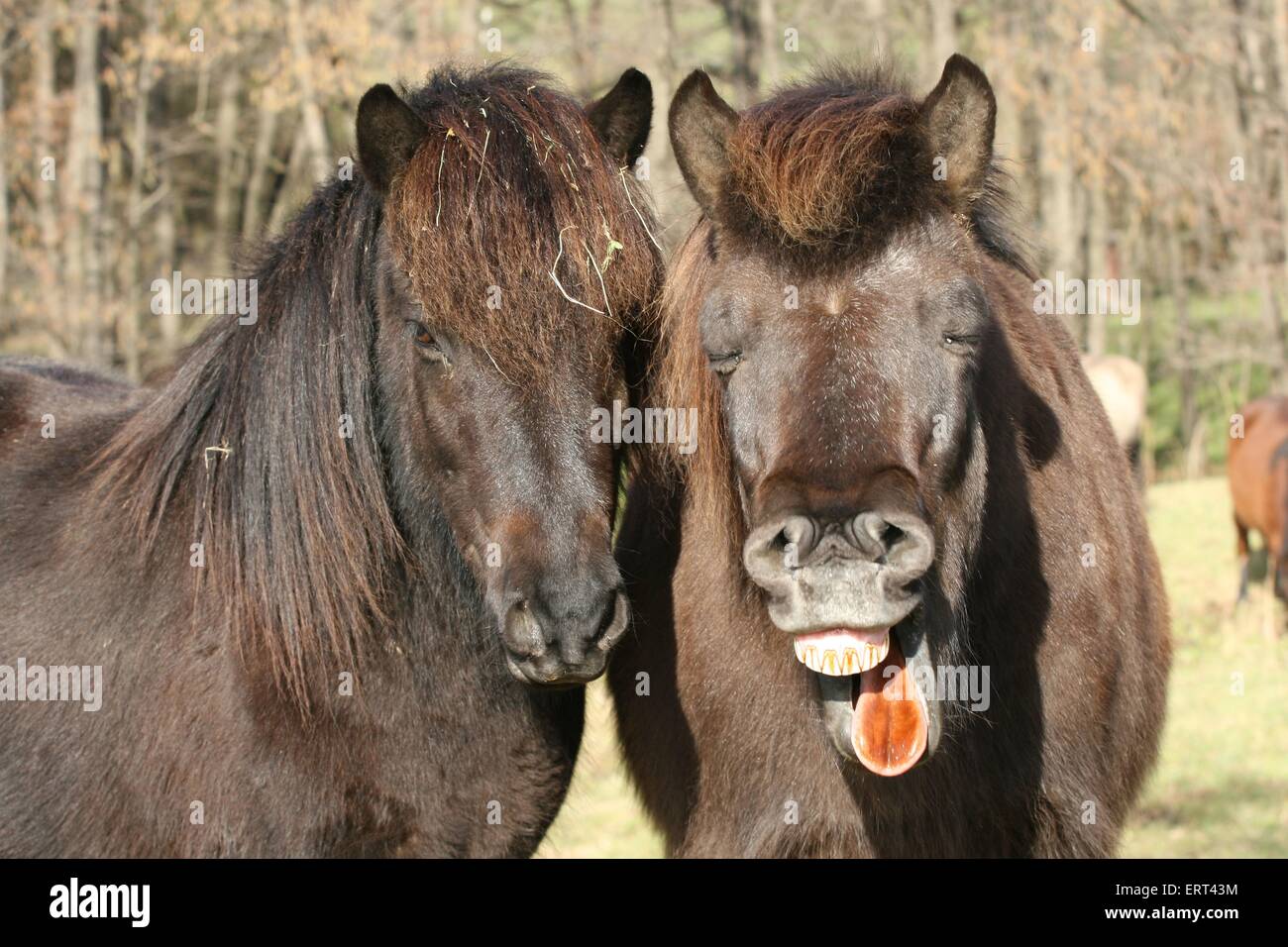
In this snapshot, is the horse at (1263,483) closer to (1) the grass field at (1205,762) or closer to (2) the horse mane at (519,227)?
(1) the grass field at (1205,762)

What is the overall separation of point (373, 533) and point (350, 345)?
536 millimetres

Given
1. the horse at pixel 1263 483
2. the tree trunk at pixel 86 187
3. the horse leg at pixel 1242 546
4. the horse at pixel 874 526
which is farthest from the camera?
the tree trunk at pixel 86 187

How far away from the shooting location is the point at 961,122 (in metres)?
3.26

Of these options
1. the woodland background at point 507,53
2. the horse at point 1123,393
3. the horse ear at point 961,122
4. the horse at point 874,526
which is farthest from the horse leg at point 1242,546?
the horse ear at point 961,122

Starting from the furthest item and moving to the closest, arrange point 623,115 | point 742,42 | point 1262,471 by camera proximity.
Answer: point 742,42 → point 1262,471 → point 623,115

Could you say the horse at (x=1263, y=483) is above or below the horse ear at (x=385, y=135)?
below

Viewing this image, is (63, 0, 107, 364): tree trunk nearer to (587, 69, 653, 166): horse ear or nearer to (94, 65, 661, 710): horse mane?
(94, 65, 661, 710): horse mane

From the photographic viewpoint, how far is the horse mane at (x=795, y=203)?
3.11 metres

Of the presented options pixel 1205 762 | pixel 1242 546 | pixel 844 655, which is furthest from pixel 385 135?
pixel 1242 546

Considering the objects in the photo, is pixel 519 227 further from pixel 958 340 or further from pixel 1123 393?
pixel 1123 393

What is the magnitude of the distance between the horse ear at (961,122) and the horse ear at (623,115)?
2.99ft

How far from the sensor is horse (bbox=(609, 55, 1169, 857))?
2934mm
